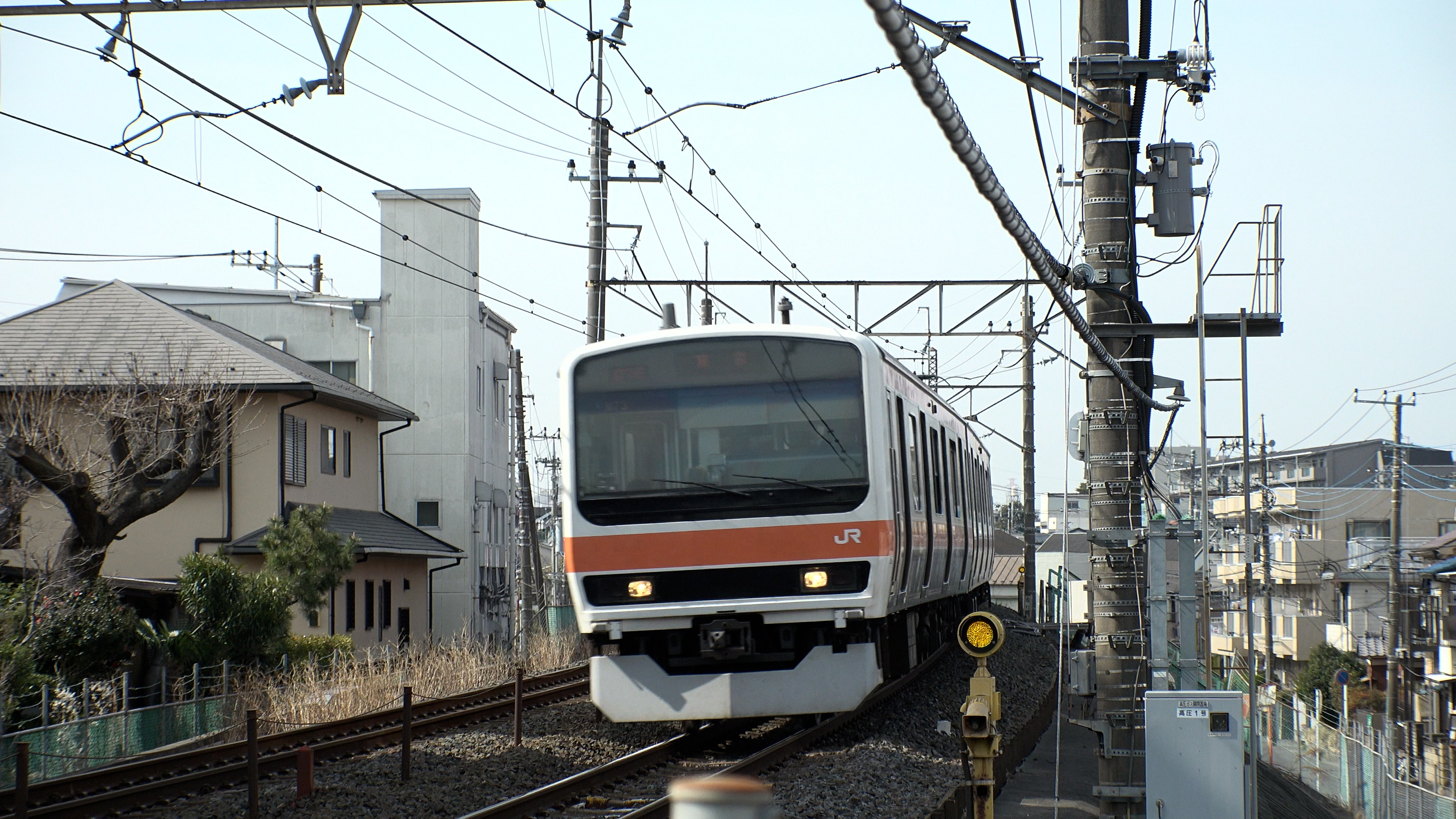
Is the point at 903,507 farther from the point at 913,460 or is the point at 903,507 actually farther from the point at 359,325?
the point at 359,325

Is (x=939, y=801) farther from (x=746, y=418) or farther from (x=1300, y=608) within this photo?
(x=1300, y=608)

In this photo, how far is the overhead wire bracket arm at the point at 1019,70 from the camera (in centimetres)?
689

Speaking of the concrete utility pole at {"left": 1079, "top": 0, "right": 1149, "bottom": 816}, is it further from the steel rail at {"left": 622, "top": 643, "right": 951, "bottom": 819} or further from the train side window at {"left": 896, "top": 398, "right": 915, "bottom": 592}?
the steel rail at {"left": 622, "top": 643, "right": 951, "bottom": 819}

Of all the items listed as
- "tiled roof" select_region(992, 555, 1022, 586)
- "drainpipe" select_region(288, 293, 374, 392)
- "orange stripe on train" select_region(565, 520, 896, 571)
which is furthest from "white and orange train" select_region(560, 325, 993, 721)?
"tiled roof" select_region(992, 555, 1022, 586)

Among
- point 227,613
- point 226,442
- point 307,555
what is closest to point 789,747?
point 227,613

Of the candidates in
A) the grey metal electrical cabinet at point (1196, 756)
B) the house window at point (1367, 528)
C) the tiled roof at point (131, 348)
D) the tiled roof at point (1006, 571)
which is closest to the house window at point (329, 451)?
the tiled roof at point (131, 348)

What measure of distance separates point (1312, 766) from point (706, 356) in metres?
16.2

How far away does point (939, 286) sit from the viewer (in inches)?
808

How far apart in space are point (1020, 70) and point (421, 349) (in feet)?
91.0

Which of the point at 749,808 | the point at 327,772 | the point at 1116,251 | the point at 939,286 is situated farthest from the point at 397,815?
the point at 939,286

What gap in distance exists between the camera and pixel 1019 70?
25.2ft

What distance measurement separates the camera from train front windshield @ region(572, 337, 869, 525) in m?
9.80

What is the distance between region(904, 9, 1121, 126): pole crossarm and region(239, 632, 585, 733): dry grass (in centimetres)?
865

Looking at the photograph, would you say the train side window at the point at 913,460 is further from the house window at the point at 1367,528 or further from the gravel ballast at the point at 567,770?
the house window at the point at 1367,528
